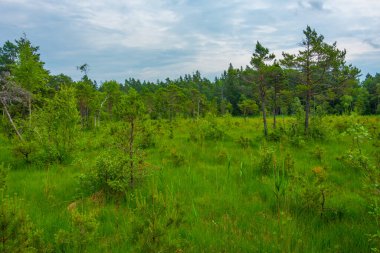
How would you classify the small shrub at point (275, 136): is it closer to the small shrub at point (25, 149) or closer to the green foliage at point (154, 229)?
the small shrub at point (25, 149)

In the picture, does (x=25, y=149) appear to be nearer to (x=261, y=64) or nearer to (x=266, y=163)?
(x=266, y=163)

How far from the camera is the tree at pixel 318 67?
15.6m

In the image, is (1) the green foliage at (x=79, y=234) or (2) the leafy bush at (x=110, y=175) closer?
(1) the green foliage at (x=79, y=234)

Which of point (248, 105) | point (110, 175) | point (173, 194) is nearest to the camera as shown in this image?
point (173, 194)

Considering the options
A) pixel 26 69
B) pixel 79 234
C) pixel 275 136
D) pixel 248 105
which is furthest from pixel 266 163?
pixel 248 105

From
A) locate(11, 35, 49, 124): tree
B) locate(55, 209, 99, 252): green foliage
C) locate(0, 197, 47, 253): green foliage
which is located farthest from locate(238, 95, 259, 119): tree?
locate(0, 197, 47, 253): green foliage

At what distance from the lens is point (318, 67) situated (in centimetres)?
1595

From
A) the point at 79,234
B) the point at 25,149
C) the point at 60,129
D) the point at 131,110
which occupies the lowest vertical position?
the point at 79,234

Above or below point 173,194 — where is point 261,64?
above

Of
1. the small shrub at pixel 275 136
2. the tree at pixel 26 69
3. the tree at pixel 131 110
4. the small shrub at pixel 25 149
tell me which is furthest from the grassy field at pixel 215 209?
the tree at pixel 26 69

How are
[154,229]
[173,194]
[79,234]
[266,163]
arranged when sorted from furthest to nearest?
1. [266,163]
2. [173,194]
3. [79,234]
4. [154,229]

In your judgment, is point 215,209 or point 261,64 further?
point 261,64

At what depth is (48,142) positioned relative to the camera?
1109 cm

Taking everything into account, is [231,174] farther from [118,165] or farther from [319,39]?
[319,39]
